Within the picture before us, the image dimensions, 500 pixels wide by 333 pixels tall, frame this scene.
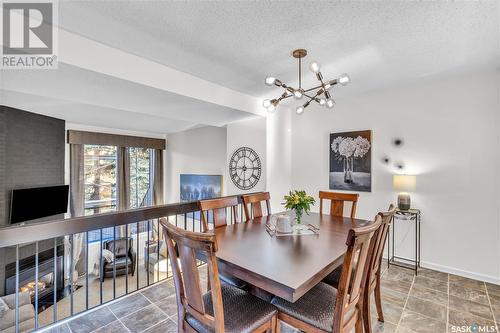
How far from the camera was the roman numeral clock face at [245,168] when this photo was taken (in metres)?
4.41

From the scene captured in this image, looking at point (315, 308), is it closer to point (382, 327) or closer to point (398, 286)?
point (382, 327)

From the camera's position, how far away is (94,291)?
548 centimetres

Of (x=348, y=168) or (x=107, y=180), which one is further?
(x=107, y=180)

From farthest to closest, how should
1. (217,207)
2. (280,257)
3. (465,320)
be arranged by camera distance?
1. (217,207)
2. (465,320)
3. (280,257)

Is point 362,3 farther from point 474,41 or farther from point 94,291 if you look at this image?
point 94,291

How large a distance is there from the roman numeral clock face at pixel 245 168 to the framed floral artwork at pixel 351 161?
133 centimetres

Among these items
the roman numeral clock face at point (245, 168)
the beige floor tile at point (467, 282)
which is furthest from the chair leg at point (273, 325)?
the roman numeral clock face at point (245, 168)

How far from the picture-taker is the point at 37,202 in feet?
14.5

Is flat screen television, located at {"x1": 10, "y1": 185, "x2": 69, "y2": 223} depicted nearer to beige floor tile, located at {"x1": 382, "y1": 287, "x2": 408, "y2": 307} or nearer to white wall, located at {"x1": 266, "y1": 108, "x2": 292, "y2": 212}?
white wall, located at {"x1": 266, "y1": 108, "x2": 292, "y2": 212}

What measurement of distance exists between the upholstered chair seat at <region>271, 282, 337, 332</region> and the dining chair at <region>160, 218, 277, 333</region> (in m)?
0.09

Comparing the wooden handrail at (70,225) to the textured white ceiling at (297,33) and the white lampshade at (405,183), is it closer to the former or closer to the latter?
the textured white ceiling at (297,33)

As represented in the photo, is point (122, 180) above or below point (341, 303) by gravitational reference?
above

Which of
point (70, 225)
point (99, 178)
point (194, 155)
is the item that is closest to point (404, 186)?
point (70, 225)

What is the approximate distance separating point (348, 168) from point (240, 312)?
10.4 feet
